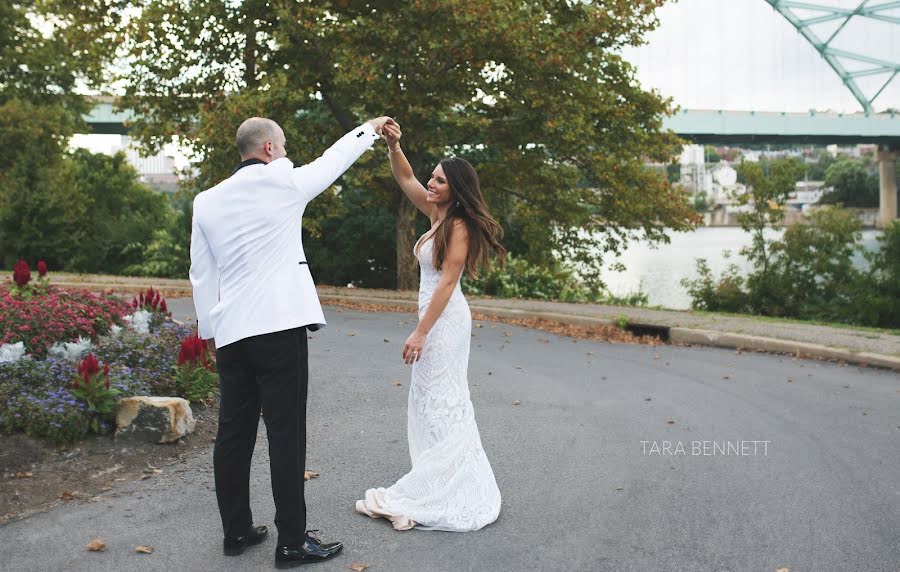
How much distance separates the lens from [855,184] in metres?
51.5

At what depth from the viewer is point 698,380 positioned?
9.67 metres

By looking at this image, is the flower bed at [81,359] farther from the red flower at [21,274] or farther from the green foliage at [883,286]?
the green foliage at [883,286]

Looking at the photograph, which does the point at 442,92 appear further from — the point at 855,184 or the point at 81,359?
the point at 855,184

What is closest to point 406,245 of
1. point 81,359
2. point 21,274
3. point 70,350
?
point 21,274

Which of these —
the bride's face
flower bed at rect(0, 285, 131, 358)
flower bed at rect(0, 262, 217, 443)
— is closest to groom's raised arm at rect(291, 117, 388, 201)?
the bride's face

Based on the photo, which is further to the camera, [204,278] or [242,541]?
[242,541]

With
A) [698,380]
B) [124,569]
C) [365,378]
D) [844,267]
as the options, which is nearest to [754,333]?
[698,380]

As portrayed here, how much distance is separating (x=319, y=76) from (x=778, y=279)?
35.1 feet

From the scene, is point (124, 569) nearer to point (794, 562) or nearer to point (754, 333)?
point (794, 562)

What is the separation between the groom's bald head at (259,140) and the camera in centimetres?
418

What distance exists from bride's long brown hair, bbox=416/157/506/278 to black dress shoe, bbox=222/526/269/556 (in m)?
1.60

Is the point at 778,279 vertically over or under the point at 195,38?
under

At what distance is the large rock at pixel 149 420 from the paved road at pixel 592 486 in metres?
0.30

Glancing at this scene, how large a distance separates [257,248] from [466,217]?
126cm
